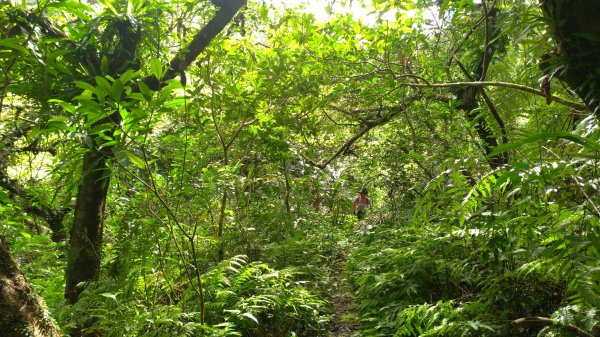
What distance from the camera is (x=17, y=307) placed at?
A: 192cm

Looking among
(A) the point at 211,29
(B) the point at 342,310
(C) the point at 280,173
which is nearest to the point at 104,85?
(A) the point at 211,29

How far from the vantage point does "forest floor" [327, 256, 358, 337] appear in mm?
4672

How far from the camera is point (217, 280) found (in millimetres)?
4430

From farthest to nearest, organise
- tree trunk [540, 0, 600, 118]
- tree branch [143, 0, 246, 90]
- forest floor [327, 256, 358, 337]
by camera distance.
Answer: forest floor [327, 256, 358, 337] < tree branch [143, 0, 246, 90] < tree trunk [540, 0, 600, 118]

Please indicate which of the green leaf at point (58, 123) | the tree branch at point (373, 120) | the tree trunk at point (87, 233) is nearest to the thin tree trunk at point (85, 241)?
the tree trunk at point (87, 233)

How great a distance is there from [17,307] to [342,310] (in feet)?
13.8

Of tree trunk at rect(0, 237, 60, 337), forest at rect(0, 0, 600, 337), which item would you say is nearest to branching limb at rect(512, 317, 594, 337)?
forest at rect(0, 0, 600, 337)

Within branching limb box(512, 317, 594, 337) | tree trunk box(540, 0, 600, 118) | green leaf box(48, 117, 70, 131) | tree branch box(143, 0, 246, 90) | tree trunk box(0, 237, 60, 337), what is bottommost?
branching limb box(512, 317, 594, 337)

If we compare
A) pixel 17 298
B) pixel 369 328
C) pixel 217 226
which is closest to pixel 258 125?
pixel 217 226

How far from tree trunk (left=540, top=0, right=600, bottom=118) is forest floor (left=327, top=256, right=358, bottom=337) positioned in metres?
3.76

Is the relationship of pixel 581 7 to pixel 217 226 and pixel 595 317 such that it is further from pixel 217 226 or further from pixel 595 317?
pixel 217 226

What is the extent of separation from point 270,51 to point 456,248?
3.37 m

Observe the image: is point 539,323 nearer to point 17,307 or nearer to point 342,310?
point 17,307

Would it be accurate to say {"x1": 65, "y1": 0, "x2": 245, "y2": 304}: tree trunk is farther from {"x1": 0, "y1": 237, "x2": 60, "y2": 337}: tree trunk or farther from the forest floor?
the forest floor
